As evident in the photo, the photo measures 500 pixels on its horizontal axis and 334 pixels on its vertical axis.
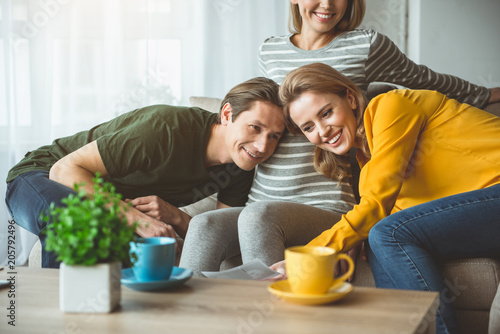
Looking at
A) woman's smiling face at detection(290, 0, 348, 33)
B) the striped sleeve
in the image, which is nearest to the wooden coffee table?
the striped sleeve

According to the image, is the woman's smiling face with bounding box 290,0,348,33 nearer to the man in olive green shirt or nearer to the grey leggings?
the man in olive green shirt

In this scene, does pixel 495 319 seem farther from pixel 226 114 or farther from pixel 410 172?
pixel 226 114

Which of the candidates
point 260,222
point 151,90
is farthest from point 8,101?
point 260,222

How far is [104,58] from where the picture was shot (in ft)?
9.21

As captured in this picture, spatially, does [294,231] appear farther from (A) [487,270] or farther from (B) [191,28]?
(B) [191,28]

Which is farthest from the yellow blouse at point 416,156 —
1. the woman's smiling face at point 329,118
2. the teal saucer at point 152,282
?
the teal saucer at point 152,282

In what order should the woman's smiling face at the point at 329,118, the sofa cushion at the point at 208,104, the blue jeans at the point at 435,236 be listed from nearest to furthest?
the blue jeans at the point at 435,236
the woman's smiling face at the point at 329,118
the sofa cushion at the point at 208,104

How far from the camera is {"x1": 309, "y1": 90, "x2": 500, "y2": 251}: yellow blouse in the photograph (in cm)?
139

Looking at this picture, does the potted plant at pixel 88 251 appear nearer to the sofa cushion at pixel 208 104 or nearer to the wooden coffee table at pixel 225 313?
the wooden coffee table at pixel 225 313

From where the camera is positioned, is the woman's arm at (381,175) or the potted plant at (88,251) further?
the woman's arm at (381,175)

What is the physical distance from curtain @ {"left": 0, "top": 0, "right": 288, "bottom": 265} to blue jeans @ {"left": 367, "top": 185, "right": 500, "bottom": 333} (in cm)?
171

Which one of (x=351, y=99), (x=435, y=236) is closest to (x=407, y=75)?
(x=351, y=99)

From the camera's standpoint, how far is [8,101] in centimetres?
271

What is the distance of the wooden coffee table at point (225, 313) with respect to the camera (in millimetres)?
789
